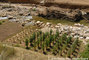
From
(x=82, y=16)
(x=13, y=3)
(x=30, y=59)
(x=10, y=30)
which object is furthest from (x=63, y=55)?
(x=13, y=3)

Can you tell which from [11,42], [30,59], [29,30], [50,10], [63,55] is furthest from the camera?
[50,10]

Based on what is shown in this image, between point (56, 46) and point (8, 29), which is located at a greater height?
point (8, 29)

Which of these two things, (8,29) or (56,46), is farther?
(8,29)

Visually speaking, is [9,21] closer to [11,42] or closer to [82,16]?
[11,42]

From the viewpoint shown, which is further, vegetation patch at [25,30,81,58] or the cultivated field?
the cultivated field

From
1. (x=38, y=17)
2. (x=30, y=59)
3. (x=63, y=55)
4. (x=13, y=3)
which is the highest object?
(x=13, y=3)

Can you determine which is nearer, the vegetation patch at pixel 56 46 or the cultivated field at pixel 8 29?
the vegetation patch at pixel 56 46

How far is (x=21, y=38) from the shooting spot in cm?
884

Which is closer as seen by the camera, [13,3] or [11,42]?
[11,42]

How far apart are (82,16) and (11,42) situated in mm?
7299

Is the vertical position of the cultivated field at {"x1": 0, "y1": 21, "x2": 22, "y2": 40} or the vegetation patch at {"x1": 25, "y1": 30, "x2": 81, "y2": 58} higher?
the cultivated field at {"x1": 0, "y1": 21, "x2": 22, "y2": 40}

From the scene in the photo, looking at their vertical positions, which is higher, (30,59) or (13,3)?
(13,3)

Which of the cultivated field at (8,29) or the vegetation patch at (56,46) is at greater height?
the cultivated field at (8,29)

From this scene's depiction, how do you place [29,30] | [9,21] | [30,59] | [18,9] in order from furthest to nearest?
[18,9] → [9,21] → [29,30] → [30,59]
